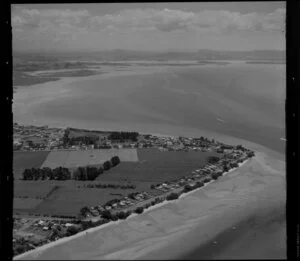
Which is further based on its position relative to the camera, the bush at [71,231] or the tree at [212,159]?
the tree at [212,159]

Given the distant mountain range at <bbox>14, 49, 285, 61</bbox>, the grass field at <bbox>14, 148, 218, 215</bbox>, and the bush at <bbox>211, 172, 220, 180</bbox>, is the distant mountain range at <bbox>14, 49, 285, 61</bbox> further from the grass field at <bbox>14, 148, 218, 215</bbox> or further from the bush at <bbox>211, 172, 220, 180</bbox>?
the bush at <bbox>211, 172, 220, 180</bbox>

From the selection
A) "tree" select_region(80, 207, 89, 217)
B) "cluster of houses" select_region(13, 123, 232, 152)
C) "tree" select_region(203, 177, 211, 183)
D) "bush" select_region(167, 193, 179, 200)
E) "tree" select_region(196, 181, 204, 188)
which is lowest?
"tree" select_region(80, 207, 89, 217)

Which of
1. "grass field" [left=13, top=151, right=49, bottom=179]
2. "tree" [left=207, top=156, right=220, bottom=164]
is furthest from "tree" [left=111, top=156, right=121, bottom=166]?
"tree" [left=207, top=156, right=220, bottom=164]

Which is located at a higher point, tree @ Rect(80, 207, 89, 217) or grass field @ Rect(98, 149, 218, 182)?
grass field @ Rect(98, 149, 218, 182)

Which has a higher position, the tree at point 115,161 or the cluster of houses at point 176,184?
the tree at point 115,161

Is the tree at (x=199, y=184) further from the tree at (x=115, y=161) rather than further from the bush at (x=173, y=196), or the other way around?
the tree at (x=115, y=161)

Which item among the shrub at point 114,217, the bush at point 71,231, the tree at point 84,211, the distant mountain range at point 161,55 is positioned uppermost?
the distant mountain range at point 161,55

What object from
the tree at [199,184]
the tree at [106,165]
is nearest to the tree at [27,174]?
the tree at [106,165]

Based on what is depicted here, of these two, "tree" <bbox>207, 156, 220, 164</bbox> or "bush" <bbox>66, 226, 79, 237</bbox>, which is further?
"tree" <bbox>207, 156, 220, 164</bbox>
